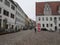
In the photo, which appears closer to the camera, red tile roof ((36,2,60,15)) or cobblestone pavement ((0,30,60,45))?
cobblestone pavement ((0,30,60,45))

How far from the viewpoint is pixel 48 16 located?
247 ft

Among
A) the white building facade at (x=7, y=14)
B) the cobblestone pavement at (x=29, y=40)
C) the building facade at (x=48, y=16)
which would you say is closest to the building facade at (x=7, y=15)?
the white building facade at (x=7, y=14)

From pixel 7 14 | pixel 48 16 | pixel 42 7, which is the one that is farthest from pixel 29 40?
pixel 42 7

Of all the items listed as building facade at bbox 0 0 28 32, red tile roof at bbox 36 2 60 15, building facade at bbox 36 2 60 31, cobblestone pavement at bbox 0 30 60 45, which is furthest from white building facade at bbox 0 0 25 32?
cobblestone pavement at bbox 0 30 60 45

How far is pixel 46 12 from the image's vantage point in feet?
249

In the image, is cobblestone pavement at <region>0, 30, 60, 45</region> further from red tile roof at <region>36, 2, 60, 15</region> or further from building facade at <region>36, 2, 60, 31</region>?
red tile roof at <region>36, 2, 60, 15</region>

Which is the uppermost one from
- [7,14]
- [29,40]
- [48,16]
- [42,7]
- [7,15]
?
[42,7]

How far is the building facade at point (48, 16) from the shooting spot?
7394cm

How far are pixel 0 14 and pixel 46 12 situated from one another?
38.7 m

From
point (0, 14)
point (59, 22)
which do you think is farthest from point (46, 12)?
point (0, 14)

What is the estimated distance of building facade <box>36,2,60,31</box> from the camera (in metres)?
73.9

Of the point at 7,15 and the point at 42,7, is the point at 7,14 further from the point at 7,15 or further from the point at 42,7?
the point at 42,7

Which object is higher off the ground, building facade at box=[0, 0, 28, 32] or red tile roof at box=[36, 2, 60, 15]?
Result: red tile roof at box=[36, 2, 60, 15]

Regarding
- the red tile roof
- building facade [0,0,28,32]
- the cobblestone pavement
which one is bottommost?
the cobblestone pavement
